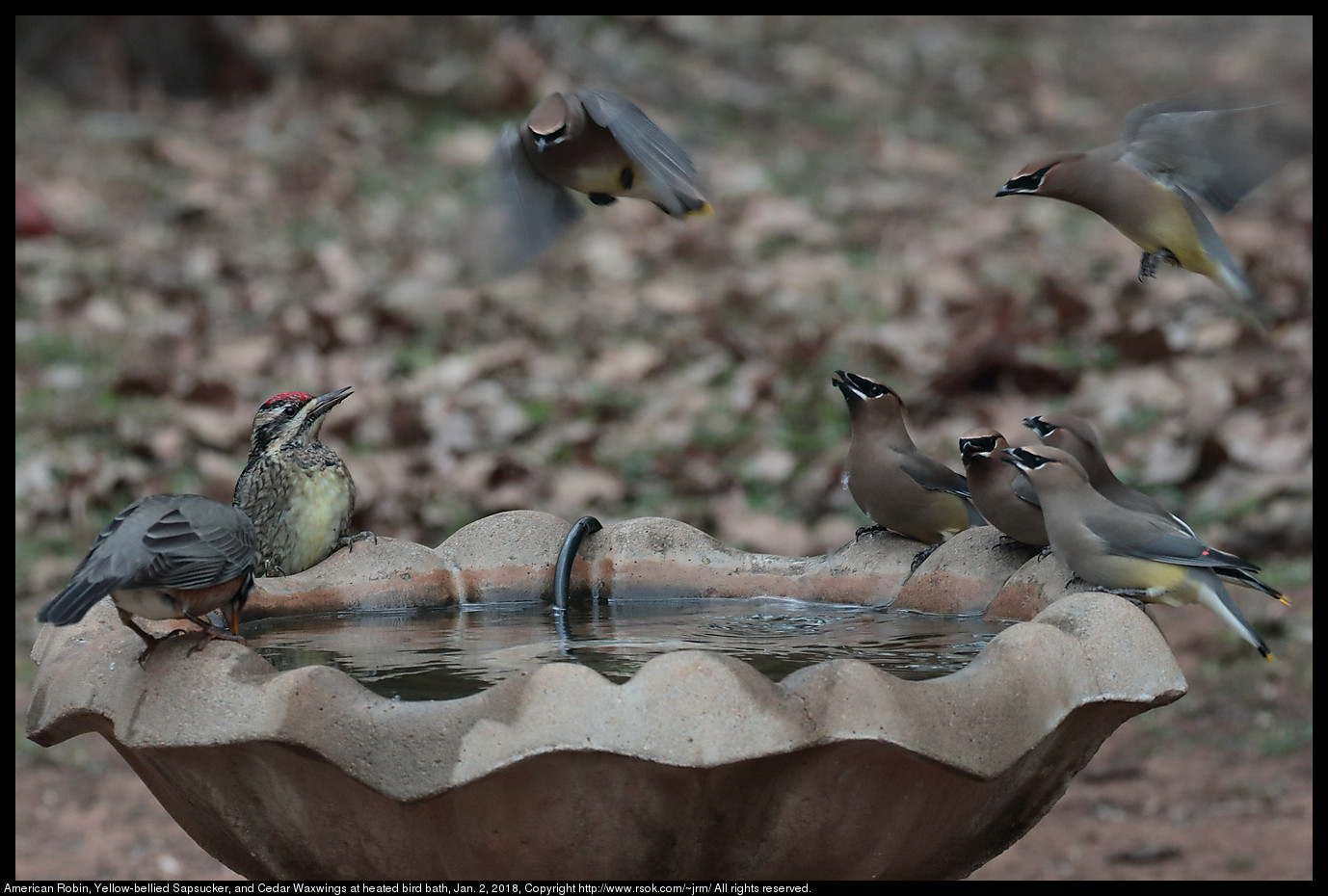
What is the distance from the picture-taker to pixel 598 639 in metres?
3.65

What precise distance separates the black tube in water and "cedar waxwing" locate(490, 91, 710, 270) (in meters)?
0.74

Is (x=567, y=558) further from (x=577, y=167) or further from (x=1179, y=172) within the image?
(x=1179, y=172)

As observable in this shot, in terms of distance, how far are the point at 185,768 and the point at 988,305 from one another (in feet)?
22.1

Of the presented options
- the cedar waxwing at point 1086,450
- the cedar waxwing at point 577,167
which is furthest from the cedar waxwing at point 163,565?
A: the cedar waxwing at point 1086,450

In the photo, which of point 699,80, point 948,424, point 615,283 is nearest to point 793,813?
point 948,424

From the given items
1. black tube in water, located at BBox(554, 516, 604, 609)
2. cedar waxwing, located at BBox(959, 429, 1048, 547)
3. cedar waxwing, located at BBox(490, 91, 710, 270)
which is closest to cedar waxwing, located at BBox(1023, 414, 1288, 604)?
cedar waxwing, located at BBox(959, 429, 1048, 547)

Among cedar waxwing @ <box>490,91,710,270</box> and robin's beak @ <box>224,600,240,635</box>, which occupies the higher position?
cedar waxwing @ <box>490,91,710,270</box>

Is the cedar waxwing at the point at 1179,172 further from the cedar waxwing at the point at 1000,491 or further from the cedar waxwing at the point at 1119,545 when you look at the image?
the cedar waxwing at the point at 1119,545

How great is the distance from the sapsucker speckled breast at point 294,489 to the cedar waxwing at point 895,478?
1.39 meters

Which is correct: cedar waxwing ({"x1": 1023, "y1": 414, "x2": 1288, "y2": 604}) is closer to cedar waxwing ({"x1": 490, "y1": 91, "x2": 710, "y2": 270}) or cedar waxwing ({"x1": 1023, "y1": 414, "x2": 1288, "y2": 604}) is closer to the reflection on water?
the reflection on water

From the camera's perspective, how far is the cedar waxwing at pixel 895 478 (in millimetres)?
4152

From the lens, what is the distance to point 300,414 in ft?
13.7

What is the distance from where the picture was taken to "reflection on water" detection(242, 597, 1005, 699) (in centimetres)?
322

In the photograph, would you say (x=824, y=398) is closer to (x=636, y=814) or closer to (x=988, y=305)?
(x=988, y=305)
